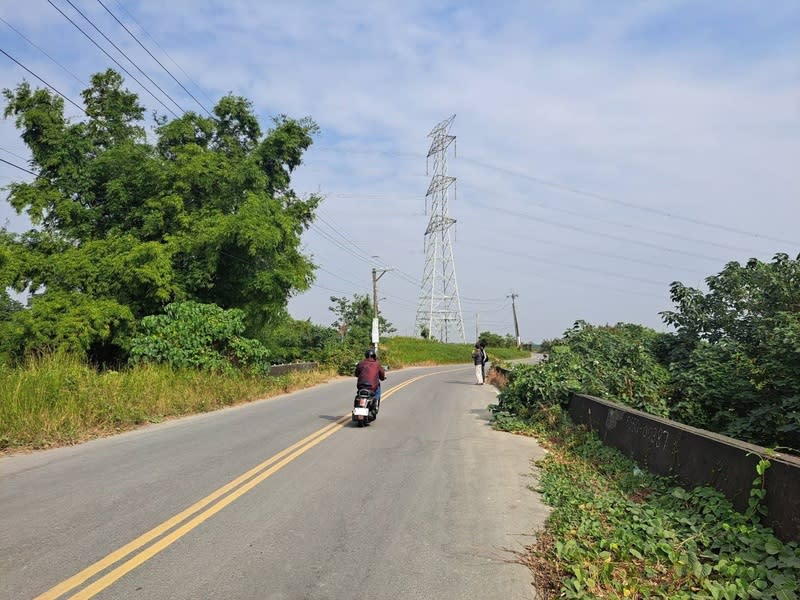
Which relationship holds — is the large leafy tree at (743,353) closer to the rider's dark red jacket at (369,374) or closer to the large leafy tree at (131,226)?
the rider's dark red jacket at (369,374)

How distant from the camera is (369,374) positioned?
532 inches

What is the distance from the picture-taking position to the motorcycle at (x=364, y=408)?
1290 centimetres

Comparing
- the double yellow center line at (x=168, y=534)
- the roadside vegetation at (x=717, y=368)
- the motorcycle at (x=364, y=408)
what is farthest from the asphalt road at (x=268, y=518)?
the roadside vegetation at (x=717, y=368)

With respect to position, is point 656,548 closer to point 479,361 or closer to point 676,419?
point 676,419

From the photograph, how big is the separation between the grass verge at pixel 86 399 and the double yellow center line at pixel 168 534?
4.36 meters

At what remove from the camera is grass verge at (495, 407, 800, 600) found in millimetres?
4383

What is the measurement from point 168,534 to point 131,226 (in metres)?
25.8

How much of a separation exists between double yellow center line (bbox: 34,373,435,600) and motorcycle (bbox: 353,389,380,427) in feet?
11.6

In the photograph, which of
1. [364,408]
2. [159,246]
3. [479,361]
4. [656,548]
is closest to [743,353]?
[656,548]

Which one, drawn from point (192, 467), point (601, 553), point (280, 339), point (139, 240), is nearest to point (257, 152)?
point (139, 240)

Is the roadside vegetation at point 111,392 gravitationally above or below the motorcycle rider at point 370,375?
below

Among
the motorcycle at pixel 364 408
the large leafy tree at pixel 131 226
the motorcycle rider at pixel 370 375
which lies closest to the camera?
the motorcycle at pixel 364 408

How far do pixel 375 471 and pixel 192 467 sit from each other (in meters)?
2.55

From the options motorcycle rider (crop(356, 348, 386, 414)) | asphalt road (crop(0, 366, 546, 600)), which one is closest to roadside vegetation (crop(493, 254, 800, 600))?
asphalt road (crop(0, 366, 546, 600))
